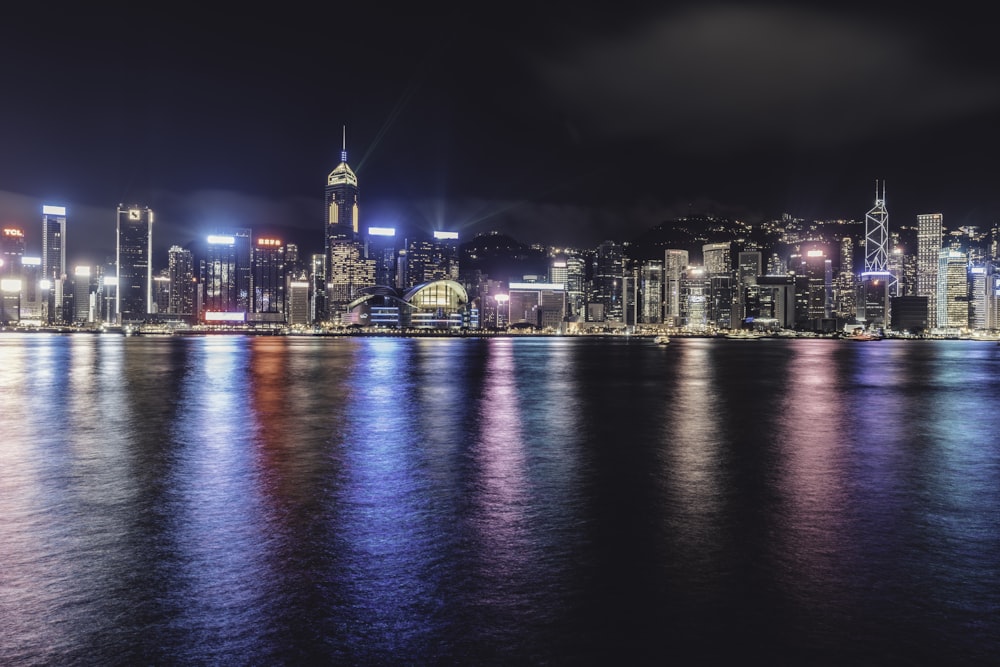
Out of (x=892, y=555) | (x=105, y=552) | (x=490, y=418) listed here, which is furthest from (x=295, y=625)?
(x=490, y=418)

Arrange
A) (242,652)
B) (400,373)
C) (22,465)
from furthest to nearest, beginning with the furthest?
(400,373), (22,465), (242,652)

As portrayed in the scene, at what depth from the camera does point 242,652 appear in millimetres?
8273

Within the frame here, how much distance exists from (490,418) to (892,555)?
21776 mm

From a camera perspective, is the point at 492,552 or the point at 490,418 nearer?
the point at 492,552

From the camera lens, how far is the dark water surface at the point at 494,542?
28.5ft

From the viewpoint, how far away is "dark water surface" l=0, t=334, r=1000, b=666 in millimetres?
8680

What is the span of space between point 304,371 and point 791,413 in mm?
45727

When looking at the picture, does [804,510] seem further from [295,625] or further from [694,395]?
[694,395]

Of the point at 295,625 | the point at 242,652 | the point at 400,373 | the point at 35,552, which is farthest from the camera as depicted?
the point at 400,373

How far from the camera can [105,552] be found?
39.5 ft

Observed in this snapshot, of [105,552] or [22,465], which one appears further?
[22,465]

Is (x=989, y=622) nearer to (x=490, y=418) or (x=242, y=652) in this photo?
(x=242, y=652)

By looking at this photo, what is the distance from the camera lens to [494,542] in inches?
505

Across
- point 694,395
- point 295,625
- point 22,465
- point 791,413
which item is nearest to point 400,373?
point 694,395
